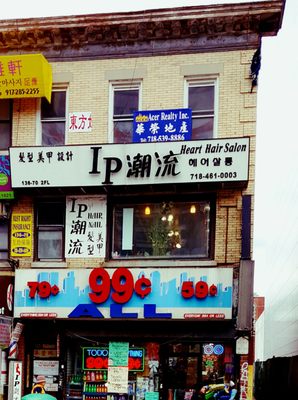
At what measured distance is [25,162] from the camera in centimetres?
1556

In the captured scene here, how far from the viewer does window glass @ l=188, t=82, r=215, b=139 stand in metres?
15.5

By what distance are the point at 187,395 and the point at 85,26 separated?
9.94m

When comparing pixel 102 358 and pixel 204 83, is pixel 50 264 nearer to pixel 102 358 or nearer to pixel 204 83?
pixel 102 358

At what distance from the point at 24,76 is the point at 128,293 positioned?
6190 mm

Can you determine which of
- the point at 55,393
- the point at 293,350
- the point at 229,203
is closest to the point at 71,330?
the point at 55,393

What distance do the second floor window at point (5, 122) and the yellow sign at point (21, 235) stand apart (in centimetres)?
211

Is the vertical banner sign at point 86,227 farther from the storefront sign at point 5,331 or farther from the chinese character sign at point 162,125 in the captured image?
the storefront sign at point 5,331

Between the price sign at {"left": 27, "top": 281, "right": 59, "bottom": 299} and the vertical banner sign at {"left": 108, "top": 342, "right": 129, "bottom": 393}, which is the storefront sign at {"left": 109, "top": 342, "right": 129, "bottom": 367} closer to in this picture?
the vertical banner sign at {"left": 108, "top": 342, "right": 129, "bottom": 393}

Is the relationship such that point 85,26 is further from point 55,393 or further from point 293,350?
point 293,350

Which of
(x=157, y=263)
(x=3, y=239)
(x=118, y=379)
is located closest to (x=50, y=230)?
(x=3, y=239)

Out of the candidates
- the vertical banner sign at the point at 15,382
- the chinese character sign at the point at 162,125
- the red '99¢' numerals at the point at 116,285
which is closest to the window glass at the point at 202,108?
the chinese character sign at the point at 162,125

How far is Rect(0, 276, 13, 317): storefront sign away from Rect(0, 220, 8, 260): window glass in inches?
27.9

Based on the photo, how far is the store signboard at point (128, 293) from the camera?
14.7 meters

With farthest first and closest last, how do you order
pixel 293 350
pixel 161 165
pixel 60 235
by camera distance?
pixel 293 350 < pixel 60 235 < pixel 161 165
